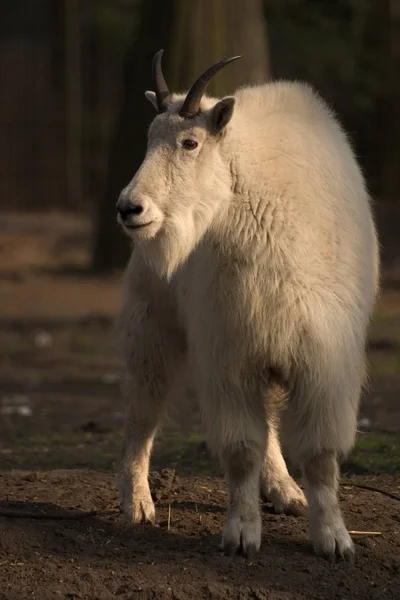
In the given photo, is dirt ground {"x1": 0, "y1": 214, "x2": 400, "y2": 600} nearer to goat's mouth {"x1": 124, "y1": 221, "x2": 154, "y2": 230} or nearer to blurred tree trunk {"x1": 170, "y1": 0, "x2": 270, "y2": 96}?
goat's mouth {"x1": 124, "y1": 221, "x2": 154, "y2": 230}

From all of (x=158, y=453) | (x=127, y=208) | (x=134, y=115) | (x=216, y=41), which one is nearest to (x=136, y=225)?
(x=127, y=208)

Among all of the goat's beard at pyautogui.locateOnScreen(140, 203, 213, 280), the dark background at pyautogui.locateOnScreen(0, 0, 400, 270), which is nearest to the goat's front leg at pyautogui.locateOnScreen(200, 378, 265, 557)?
the goat's beard at pyautogui.locateOnScreen(140, 203, 213, 280)

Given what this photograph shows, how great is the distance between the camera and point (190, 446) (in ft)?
23.6

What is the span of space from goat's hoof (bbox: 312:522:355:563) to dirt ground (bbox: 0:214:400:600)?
38 millimetres

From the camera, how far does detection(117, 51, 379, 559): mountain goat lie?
4785 mm

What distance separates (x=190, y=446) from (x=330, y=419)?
240 centimetres

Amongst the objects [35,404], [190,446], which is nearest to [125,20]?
[35,404]

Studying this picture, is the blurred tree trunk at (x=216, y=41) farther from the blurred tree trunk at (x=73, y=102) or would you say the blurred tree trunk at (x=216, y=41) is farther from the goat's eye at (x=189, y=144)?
the goat's eye at (x=189, y=144)

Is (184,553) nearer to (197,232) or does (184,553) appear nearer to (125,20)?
(197,232)

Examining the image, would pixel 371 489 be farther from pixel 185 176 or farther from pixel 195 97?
pixel 195 97

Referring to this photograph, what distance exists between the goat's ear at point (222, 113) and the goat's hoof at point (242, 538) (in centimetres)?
155

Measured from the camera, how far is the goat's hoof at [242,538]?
16.1 feet

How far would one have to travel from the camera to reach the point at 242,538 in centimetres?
491

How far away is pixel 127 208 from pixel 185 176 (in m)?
0.28
